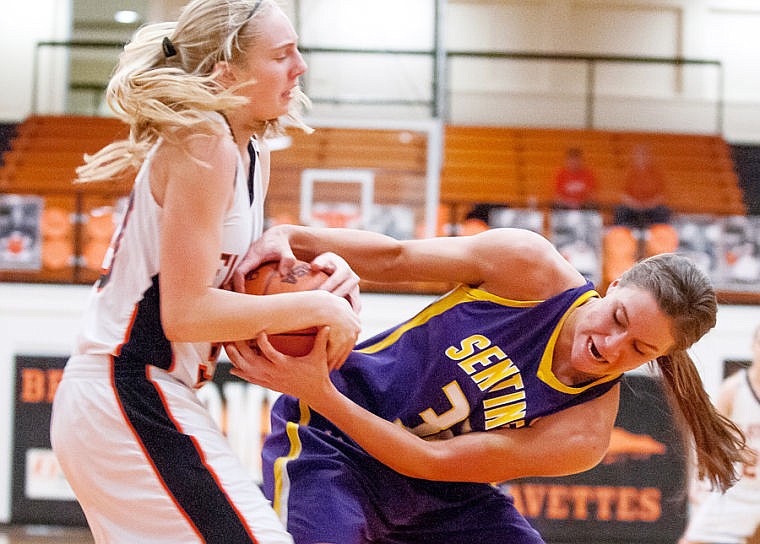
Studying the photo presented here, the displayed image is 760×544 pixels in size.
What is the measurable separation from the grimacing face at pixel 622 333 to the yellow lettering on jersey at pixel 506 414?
0.67 feet

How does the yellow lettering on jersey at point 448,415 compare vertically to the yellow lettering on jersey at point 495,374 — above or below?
below

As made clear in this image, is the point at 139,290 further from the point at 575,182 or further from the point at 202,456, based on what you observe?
the point at 575,182

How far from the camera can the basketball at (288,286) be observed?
2244 mm

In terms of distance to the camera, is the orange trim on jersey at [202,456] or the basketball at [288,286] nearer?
the orange trim on jersey at [202,456]

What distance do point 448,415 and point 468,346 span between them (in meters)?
0.19

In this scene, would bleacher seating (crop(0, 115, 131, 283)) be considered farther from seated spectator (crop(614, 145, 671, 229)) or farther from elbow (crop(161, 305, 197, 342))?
seated spectator (crop(614, 145, 671, 229))

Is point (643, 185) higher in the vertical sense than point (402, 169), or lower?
higher

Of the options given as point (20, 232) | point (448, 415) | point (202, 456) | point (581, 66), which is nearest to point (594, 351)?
point (448, 415)

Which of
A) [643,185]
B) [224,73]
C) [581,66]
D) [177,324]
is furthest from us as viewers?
[581,66]

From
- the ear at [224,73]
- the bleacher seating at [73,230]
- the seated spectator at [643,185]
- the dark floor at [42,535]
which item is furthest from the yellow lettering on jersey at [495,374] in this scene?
the seated spectator at [643,185]

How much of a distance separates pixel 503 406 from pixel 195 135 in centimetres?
109

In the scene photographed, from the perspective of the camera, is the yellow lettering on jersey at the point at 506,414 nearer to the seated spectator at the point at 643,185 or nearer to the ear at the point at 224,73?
the ear at the point at 224,73

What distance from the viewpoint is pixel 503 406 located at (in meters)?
2.60

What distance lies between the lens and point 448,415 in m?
2.64
